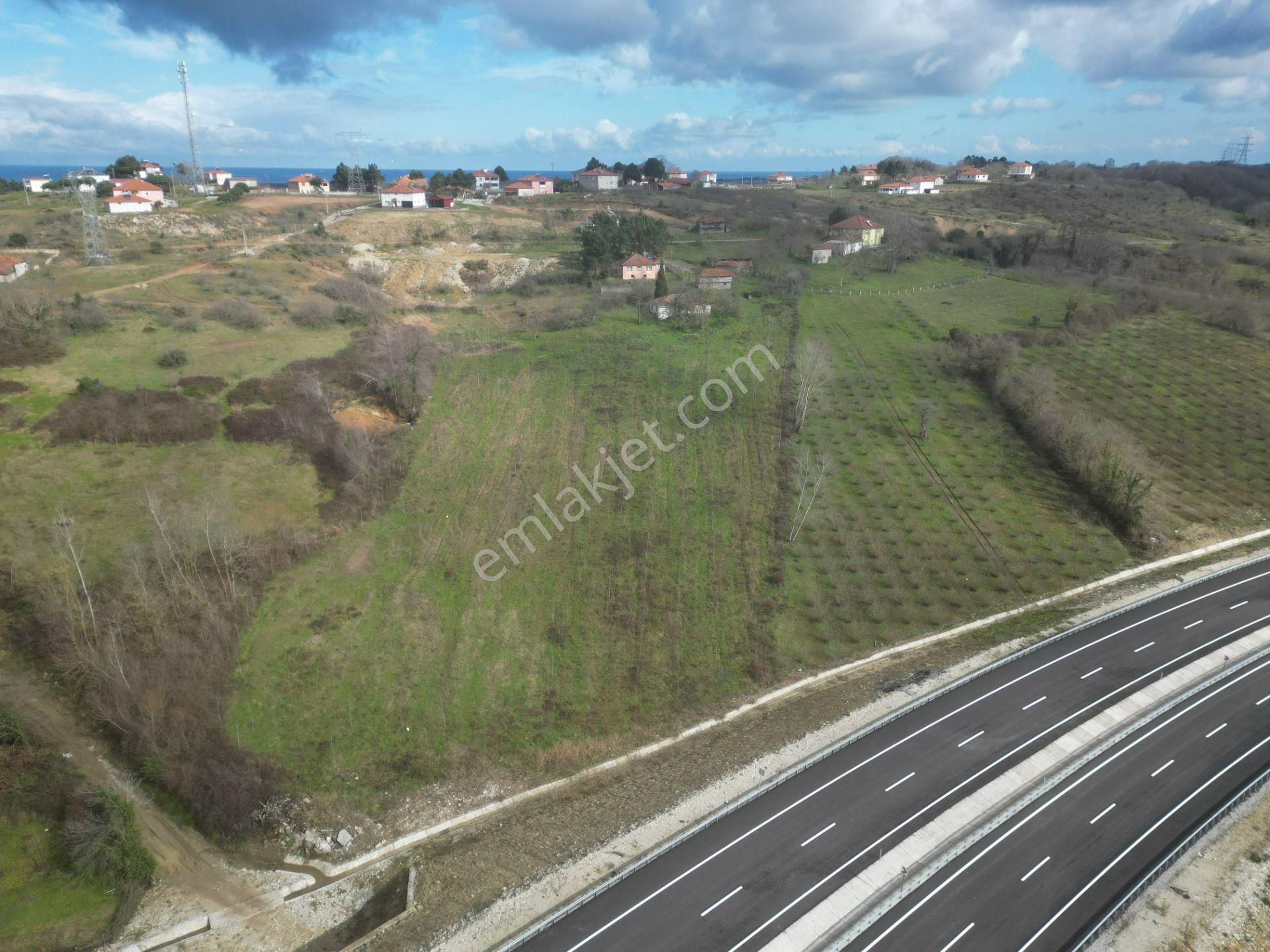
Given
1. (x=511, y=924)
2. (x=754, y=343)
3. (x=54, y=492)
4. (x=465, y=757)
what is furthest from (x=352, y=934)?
(x=754, y=343)

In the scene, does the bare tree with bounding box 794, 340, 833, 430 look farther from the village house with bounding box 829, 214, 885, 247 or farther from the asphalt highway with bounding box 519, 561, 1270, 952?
the village house with bounding box 829, 214, 885, 247

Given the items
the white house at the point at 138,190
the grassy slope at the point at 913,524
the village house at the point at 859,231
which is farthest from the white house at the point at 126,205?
the village house at the point at 859,231

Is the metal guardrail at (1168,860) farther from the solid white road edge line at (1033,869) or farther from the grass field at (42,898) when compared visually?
the grass field at (42,898)

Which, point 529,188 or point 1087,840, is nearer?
point 1087,840

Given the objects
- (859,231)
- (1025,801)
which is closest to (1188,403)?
(1025,801)

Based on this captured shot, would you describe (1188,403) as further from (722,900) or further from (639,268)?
A: (722,900)

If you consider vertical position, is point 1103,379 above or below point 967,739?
above

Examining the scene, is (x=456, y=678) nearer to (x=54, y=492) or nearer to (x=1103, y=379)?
(x=54, y=492)
